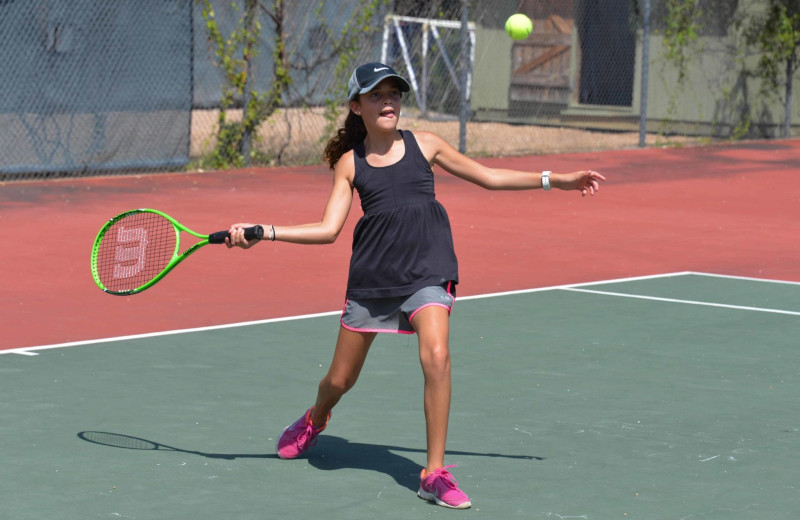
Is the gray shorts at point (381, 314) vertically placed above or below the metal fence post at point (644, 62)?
below

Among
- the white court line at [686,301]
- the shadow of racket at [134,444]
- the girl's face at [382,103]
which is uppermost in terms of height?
the girl's face at [382,103]

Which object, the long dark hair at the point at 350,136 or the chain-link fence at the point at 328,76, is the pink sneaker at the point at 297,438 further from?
the chain-link fence at the point at 328,76

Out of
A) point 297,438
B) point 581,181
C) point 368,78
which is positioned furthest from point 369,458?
point 368,78

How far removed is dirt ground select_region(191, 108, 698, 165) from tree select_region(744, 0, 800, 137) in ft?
5.51

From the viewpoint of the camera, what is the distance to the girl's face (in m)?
5.45

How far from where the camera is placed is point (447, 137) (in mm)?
22562

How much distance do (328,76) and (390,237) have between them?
1325 centimetres

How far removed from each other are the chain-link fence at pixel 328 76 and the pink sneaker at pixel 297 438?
10.6 meters

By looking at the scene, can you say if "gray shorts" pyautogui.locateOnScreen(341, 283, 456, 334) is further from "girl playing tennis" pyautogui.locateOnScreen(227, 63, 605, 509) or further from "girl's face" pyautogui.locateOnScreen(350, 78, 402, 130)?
"girl's face" pyautogui.locateOnScreen(350, 78, 402, 130)

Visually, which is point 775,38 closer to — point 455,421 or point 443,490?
point 455,421

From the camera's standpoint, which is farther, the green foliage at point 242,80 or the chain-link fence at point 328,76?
the green foliage at point 242,80

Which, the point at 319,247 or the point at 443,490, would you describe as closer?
the point at 443,490

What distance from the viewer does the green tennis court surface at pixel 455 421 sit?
5.23m

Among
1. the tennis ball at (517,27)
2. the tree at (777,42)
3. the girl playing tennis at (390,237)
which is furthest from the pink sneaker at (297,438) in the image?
the tree at (777,42)
